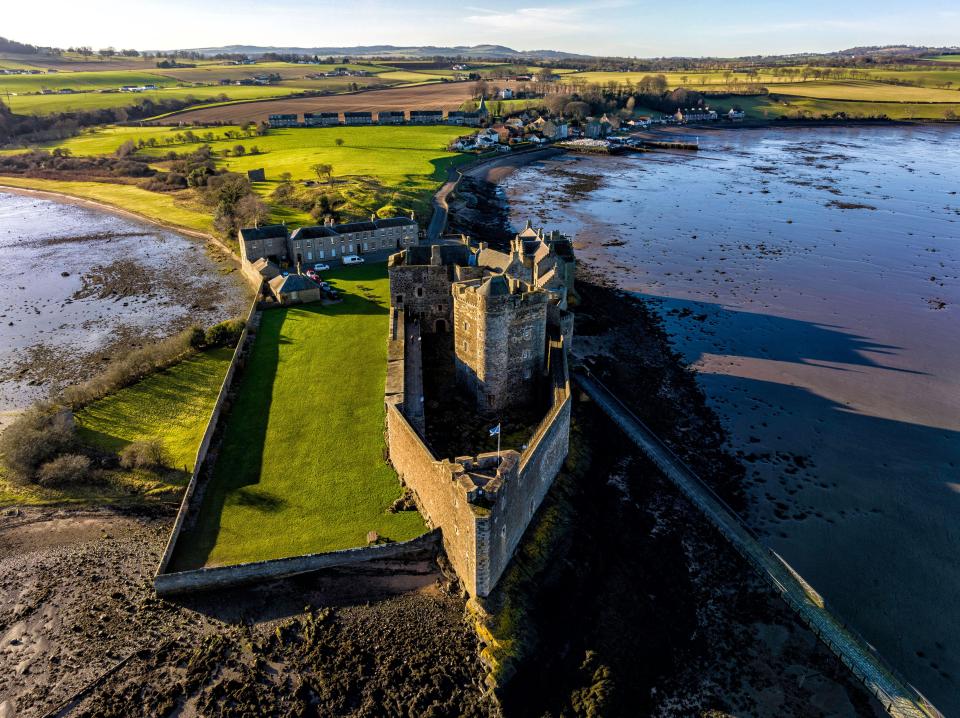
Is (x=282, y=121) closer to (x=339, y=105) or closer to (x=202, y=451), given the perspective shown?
(x=339, y=105)

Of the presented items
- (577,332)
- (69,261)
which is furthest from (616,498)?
(69,261)

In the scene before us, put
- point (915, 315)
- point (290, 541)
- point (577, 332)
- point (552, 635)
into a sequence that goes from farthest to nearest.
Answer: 1. point (915, 315)
2. point (577, 332)
3. point (290, 541)
4. point (552, 635)

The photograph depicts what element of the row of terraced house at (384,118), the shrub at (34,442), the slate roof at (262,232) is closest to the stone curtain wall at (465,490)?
the shrub at (34,442)

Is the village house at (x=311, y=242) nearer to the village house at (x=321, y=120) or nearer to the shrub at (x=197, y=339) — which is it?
the shrub at (x=197, y=339)

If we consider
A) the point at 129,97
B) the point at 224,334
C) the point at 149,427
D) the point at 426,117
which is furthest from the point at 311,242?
the point at 129,97

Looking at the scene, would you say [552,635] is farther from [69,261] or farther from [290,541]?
[69,261]

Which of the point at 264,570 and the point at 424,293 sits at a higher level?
the point at 424,293
